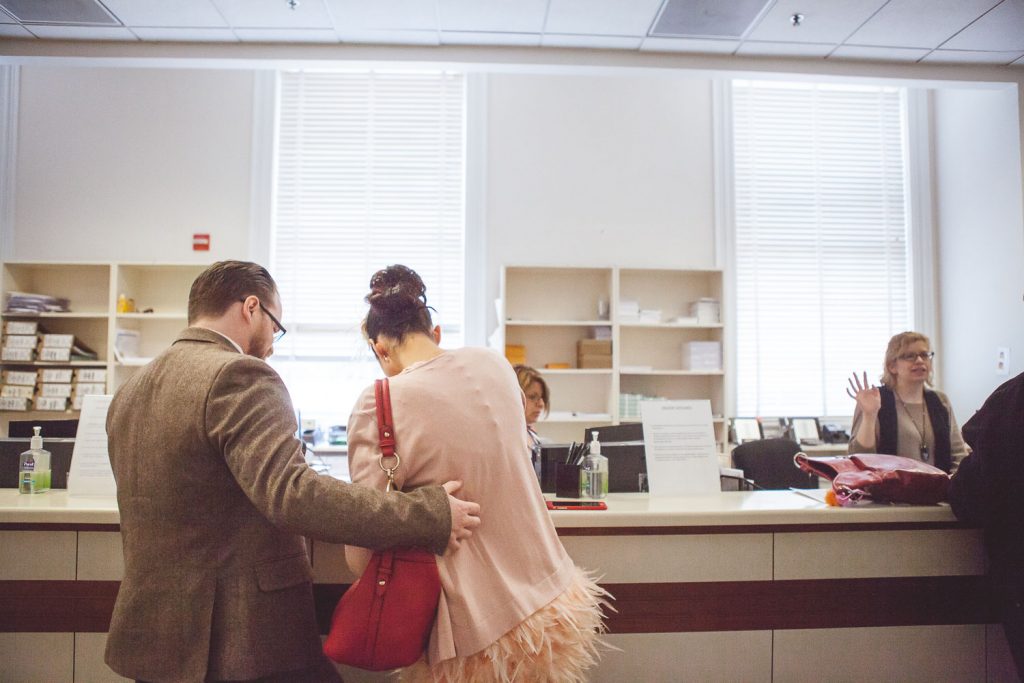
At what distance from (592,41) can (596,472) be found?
2.89 m

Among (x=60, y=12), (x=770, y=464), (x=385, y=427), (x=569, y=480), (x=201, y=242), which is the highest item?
(x=60, y=12)

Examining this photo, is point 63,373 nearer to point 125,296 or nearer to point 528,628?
point 125,296

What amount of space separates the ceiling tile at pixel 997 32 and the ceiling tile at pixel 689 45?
4.39ft

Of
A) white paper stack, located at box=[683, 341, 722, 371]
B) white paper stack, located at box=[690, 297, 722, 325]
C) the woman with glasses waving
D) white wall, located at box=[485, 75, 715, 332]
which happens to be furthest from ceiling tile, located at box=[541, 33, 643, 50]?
white paper stack, located at box=[683, 341, 722, 371]

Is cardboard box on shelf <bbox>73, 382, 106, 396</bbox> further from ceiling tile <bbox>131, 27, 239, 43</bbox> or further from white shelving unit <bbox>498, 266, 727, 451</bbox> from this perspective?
white shelving unit <bbox>498, 266, 727, 451</bbox>

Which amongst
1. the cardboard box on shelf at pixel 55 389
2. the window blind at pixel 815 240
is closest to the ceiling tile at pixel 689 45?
the window blind at pixel 815 240

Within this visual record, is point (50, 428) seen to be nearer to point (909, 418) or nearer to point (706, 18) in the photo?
point (909, 418)

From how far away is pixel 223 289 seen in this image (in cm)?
144

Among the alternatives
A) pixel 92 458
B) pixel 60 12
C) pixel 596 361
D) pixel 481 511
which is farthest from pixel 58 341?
pixel 481 511

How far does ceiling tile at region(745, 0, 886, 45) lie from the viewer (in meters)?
3.43

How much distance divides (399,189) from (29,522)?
4157mm

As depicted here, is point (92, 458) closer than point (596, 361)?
Yes

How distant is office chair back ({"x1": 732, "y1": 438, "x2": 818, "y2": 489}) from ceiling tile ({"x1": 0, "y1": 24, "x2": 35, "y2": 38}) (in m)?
4.88

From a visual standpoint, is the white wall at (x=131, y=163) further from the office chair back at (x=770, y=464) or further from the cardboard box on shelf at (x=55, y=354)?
the office chair back at (x=770, y=464)
